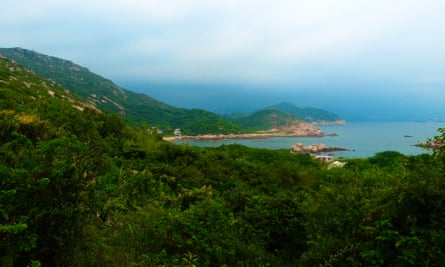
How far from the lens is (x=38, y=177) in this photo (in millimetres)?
4348

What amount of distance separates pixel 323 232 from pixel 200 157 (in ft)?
39.2

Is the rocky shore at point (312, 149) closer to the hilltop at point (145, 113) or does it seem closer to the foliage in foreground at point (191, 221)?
the hilltop at point (145, 113)

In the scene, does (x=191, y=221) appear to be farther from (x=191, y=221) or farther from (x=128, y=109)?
(x=128, y=109)

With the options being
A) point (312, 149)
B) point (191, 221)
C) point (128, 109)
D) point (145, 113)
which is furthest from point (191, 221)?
point (145, 113)

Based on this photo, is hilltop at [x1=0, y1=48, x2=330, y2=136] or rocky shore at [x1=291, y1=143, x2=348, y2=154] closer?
rocky shore at [x1=291, y1=143, x2=348, y2=154]

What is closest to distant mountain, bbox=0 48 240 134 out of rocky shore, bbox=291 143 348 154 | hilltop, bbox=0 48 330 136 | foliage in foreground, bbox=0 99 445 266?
hilltop, bbox=0 48 330 136

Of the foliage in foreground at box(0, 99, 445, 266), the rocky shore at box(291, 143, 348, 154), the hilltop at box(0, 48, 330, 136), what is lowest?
the rocky shore at box(291, 143, 348, 154)

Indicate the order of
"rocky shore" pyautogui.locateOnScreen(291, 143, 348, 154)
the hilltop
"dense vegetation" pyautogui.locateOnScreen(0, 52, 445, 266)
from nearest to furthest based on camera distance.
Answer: "dense vegetation" pyautogui.locateOnScreen(0, 52, 445, 266) → "rocky shore" pyautogui.locateOnScreen(291, 143, 348, 154) → the hilltop

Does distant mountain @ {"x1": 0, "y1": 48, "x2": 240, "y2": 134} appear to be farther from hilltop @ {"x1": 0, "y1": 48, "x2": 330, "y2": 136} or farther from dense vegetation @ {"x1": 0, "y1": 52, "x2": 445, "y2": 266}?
dense vegetation @ {"x1": 0, "y1": 52, "x2": 445, "y2": 266}

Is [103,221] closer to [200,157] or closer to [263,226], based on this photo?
[263,226]

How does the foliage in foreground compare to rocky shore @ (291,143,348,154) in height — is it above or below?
above

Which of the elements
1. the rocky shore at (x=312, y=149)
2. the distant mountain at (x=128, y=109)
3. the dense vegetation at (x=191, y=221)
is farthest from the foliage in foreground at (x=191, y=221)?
the distant mountain at (x=128, y=109)

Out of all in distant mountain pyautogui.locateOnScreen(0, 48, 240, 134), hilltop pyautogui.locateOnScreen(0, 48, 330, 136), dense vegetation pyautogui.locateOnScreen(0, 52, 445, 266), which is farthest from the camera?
distant mountain pyautogui.locateOnScreen(0, 48, 240, 134)

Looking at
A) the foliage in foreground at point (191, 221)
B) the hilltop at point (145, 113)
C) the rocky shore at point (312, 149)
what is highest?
the hilltop at point (145, 113)
